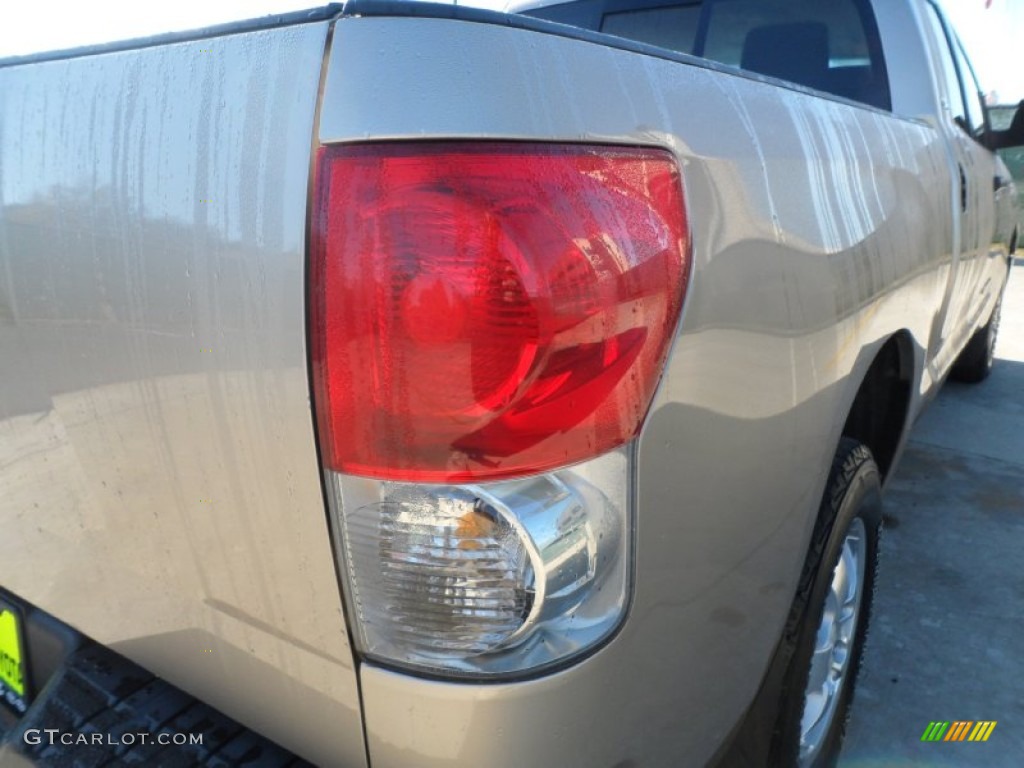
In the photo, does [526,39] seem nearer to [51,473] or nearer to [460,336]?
[460,336]

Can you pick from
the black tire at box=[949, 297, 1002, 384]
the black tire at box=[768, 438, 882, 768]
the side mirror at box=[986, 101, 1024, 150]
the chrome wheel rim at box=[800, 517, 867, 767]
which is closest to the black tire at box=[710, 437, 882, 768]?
the black tire at box=[768, 438, 882, 768]

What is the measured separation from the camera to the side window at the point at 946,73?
9.13 ft

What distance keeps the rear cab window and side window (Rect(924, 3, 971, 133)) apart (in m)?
0.35

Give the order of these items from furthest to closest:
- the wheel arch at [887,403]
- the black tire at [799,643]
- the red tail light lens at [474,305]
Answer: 1. the wheel arch at [887,403]
2. the black tire at [799,643]
3. the red tail light lens at [474,305]

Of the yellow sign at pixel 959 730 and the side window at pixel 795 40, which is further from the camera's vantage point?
the side window at pixel 795 40

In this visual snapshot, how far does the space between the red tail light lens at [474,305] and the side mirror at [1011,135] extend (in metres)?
3.09

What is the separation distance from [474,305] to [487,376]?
0.08 meters

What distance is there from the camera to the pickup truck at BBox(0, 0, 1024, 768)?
893 millimetres

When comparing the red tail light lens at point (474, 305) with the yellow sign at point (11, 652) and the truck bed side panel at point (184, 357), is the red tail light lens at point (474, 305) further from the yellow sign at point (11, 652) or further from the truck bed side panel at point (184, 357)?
the yellow sign at point (11, 652)

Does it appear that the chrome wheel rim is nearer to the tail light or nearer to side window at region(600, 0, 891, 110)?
the tail light

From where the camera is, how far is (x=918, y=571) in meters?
2.95

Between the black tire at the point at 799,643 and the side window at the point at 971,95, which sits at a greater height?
the side window at the point at 971,95

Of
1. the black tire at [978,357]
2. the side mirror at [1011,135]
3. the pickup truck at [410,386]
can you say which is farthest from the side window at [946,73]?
the black tire at [978,357]

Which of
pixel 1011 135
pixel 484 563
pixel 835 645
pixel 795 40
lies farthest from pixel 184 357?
pixel 1011 135
